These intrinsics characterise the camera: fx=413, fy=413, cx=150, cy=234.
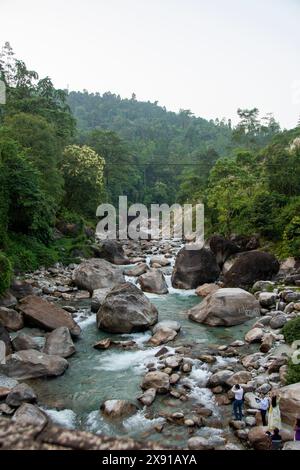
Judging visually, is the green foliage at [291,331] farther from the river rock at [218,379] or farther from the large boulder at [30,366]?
the large boulder at [30,366]

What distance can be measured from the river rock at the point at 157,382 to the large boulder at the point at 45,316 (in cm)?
472

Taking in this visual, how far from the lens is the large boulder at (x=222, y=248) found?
989 inches

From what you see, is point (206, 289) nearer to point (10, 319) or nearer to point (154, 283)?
point (154, 283)

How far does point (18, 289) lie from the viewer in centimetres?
1884

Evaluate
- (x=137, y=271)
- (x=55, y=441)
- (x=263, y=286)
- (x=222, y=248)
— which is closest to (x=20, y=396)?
(x=55, y=441)

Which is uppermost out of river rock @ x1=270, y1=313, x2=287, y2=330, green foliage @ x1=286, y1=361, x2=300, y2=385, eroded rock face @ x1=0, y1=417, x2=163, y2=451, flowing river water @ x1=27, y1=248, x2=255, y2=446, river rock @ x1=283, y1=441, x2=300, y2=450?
eroded rock face @ x1=0, y1=417, x2=163, y2=451

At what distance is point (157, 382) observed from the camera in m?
11.6

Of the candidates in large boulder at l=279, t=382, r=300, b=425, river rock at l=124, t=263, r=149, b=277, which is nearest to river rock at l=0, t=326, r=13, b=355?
large boulder at l=279, t=382, r=300, b=425

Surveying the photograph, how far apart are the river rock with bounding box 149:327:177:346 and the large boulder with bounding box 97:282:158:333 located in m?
0.83

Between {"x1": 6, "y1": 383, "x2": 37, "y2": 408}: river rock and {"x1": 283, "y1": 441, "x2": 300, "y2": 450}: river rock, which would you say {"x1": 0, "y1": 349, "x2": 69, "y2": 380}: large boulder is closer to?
{"x1": 6, "y1": 383, "x2": 37, "y2": 408}: river rock

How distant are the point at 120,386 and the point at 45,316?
5171 millimetres

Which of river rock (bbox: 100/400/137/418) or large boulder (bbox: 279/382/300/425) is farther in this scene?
river rock (bbox: 100/400/137/418)

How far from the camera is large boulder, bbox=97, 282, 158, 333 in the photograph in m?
15.9
